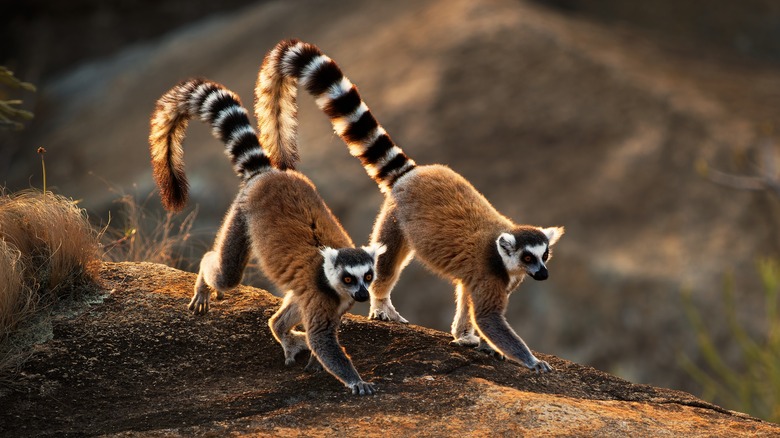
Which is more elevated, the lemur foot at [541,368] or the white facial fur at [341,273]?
the lemur foot at [541,368]

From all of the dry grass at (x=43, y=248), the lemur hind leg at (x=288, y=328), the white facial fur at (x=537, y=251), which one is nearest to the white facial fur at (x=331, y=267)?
the lemur hind leg at (x=288, y=328)

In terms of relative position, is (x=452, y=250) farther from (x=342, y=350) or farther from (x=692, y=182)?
(x=692, y=182)

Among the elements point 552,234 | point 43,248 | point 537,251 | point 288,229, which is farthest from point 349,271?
point 43,248

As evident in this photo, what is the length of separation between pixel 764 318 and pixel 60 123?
13.4m

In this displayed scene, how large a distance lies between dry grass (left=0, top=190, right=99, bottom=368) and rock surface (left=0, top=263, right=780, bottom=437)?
0.20m

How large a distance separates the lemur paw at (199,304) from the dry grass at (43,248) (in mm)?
642

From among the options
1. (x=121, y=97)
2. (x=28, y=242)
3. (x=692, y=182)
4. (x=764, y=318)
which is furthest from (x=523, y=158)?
(x=28, y=242)

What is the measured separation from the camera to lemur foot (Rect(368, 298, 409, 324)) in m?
6.25

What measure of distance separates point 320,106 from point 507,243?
59.1 inches

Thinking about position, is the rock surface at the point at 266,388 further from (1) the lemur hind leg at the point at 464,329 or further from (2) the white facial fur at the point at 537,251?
(2) the white facial fur at the point at 537,251

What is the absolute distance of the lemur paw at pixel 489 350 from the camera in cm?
581

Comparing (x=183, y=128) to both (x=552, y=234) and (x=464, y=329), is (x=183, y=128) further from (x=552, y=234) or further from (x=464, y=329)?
(x=552, y=234)

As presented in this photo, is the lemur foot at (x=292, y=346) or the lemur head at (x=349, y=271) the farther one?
the lemur foot at (x=292, y=346)

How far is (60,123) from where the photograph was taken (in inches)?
776
